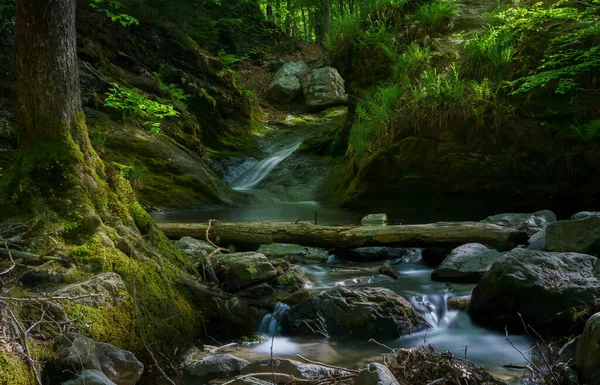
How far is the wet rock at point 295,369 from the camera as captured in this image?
3.52 m

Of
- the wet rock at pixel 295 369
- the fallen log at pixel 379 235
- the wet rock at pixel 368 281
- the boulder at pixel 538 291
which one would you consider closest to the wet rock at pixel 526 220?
the fallen log at pixel 379 235

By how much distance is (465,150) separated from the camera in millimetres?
10039

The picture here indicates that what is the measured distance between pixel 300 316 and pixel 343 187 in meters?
7.46

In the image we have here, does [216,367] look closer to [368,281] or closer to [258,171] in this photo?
[368,281]

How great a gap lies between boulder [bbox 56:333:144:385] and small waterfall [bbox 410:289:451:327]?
297 centimetres

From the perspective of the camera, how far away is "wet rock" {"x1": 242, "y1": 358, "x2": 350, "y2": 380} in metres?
3.52

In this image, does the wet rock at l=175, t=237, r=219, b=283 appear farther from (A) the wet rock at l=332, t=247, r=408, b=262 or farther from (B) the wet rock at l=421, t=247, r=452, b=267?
(B) the wet rock at l=421, t=247, r=452, b=267

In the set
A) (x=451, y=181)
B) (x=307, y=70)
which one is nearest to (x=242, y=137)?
(x=307, y=70)

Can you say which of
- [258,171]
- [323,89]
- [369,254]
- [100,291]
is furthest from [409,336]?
[323,89]

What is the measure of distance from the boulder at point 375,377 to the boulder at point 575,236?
3.78 m

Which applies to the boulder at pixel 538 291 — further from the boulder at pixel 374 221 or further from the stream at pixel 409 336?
the boulder at pixel 374 221

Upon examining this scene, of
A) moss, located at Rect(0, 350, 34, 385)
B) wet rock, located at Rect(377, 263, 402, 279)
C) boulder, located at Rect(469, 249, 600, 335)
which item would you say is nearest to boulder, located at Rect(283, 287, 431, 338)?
boulder, located at Rect(469, 249, 600, 335)

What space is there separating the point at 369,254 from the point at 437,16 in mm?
8238

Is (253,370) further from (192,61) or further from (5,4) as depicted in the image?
(192,61)
